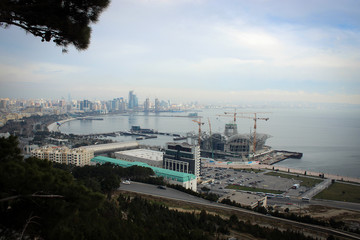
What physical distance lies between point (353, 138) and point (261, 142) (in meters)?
6.87

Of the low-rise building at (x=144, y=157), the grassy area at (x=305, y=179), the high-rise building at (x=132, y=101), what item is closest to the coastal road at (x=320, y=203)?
the grassy area at (x=305, y=179)

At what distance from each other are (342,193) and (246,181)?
194 centimetres

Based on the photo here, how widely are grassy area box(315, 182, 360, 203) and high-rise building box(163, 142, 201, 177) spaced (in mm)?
2476

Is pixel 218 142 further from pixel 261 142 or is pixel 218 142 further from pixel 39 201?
pixel 39 201

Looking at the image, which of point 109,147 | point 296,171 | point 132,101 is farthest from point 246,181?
point 132,101

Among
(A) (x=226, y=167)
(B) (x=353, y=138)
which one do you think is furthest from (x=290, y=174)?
(B) (x=353, y=138)

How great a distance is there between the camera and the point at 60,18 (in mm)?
1186

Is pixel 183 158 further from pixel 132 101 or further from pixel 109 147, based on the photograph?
pixel 132 101

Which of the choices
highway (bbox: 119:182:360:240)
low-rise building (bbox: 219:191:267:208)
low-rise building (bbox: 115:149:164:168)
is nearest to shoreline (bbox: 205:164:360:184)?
low-rise building (bbox: 115:149:164:168)

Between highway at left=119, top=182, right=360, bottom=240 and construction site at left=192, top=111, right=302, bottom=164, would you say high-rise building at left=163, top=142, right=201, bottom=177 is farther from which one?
construction site at left=192, top=111, right=302, bottom=164

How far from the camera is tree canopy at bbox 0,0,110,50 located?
1.14m

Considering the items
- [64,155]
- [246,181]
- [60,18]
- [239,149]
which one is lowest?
[246,181]

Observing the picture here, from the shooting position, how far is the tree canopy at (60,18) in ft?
3.76

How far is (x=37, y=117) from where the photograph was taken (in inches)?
698
